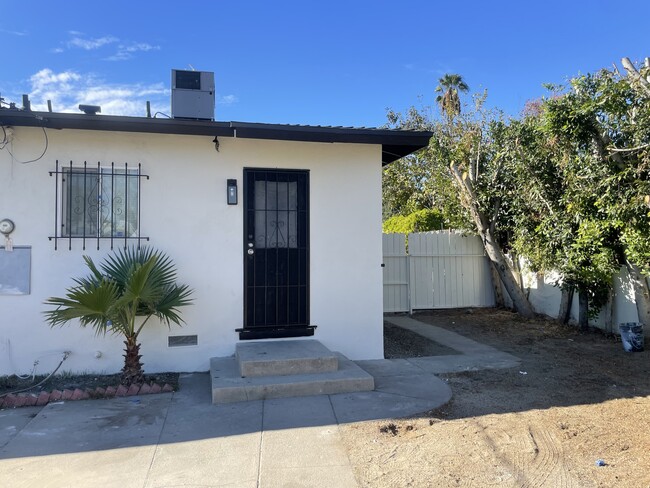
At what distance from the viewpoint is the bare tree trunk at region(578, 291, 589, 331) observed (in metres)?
8.96

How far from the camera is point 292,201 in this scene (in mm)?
6543

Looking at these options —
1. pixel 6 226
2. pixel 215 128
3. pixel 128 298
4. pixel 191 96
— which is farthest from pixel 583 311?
pixel 6 226

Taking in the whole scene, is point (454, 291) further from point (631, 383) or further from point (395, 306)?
point (631, 383)

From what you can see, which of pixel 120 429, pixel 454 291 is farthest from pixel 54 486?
pixel 454 291

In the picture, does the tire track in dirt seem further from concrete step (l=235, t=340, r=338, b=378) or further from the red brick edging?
the red brick edging

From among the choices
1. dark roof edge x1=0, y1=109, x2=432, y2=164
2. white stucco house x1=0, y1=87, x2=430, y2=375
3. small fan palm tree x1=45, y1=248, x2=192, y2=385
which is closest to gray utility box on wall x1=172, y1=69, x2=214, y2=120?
white stucco house x1=0, y1=87, x2=430, y2=375

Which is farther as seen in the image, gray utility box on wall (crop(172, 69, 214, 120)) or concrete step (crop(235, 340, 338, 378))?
gray utility box on wall (crop(172, 69, 214, 120))

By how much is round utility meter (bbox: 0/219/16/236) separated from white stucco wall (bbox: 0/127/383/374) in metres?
0.07

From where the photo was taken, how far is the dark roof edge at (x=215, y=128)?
537 cm

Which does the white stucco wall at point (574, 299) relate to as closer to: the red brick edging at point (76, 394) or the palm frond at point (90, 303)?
the red brick edging at point (76, 394)

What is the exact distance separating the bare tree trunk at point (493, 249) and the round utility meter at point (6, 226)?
8.36 meters

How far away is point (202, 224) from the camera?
6195 millimetres

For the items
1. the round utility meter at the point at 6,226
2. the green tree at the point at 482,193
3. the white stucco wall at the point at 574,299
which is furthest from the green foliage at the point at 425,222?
the round utility meter at the point at 6,226

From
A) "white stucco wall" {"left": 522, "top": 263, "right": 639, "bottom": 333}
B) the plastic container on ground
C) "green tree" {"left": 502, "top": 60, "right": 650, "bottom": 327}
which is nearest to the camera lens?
"green tree" {"left": 502, "top": 60, "right": 650, "bottom": 327}
